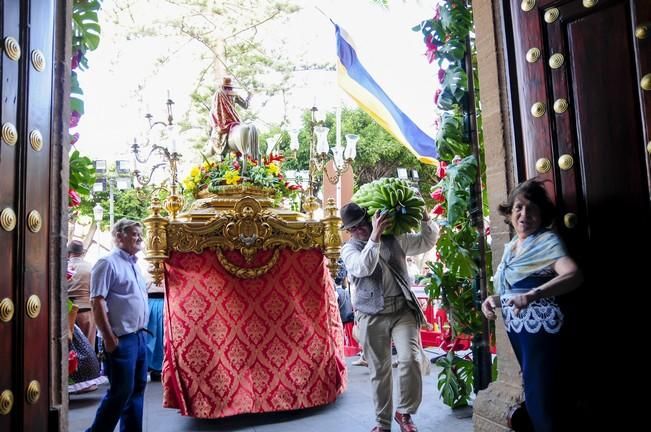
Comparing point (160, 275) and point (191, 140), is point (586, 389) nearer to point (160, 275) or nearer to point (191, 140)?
point (160, 275)

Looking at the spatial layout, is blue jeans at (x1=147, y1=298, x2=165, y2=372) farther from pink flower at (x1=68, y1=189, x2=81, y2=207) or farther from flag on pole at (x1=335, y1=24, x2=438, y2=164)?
flag on pole at (x1=335, y1=24, x2=438, y2=164)

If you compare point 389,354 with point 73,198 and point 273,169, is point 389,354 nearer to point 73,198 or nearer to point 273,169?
point 273,169

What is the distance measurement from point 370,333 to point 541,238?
75.2 inches

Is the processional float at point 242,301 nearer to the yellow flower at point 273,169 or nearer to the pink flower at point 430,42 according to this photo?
the yellow flower at point 273,169

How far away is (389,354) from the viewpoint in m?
Answer: 3.81

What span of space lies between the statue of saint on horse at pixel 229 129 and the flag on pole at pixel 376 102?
2.04 meters

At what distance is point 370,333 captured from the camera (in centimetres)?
378

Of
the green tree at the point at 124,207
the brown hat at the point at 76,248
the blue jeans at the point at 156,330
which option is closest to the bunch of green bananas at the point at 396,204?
the blue jeans at the point at 156,330

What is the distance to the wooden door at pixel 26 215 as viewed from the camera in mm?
1708

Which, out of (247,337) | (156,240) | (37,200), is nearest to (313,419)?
(247,337)

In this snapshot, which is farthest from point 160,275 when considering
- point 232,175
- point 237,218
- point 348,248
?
point 348,248

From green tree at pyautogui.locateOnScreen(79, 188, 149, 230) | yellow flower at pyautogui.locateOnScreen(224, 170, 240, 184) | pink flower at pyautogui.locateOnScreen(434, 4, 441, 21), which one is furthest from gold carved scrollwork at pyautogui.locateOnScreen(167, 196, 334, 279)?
green tree at pyautogui.locateOnScreen(79, 188, 149, 230)

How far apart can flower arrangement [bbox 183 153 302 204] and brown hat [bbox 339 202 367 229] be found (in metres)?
1.03

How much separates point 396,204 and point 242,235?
1301 mm
